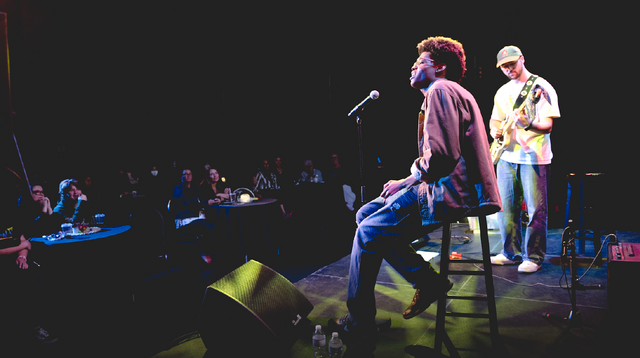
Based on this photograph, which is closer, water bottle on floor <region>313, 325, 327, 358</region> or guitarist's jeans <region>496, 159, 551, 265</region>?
water bottle on floor <region>313, 325, 327, 358</region>

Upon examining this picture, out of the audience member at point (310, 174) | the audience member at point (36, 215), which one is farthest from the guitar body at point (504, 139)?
the audience member at point (310, 174)

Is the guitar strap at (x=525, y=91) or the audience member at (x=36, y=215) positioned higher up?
the guitar strap at (x=525, y=91)

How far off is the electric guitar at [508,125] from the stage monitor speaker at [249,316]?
2148mm

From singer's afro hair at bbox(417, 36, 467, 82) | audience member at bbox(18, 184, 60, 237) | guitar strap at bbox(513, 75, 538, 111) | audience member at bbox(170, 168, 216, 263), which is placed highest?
singer's afro hair at bbox(417, 36, 467, 82)

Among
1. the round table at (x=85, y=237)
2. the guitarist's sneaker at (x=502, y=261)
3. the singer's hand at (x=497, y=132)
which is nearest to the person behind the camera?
the round table at (x=85, y=237)

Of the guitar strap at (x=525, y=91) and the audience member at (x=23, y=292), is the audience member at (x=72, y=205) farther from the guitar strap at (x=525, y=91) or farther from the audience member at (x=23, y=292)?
the guitar strap at (x=525, y=91)

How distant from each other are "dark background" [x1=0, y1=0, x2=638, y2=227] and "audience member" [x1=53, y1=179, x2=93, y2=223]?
1254 millimetres

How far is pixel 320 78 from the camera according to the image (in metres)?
9.21

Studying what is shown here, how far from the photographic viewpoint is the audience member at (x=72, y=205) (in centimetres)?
413

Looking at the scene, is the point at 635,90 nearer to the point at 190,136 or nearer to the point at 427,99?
the point at 427,99

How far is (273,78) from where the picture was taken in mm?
9867

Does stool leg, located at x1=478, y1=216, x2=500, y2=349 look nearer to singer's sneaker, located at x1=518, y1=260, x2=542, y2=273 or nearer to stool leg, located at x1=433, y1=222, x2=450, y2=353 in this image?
stool leg, located at x1=433, y1=222, x2=450, y2=353

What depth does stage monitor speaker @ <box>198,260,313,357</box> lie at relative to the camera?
5.52ft

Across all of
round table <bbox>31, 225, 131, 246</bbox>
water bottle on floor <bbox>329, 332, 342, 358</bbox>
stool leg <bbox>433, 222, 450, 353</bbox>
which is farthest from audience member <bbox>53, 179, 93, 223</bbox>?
stool leg <bbox>433, 222, 450, 353</bbox>
